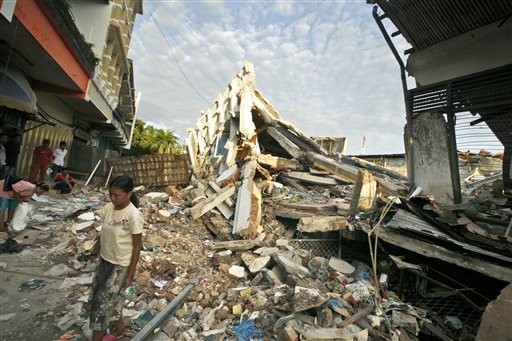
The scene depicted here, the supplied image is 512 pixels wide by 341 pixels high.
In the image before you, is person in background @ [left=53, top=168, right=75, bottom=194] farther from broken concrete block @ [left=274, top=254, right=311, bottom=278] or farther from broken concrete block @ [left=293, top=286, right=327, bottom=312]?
broken concrete block @ [left=293, top=286, right=327, bottom=312]

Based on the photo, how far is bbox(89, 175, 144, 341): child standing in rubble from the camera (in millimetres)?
2123

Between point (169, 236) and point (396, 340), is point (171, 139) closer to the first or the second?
point (169, 236)

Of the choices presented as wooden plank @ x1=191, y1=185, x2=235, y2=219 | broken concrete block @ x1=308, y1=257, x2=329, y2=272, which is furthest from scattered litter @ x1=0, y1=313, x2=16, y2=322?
broken concrete block @ x1=308, y1=257, x2=329, y2=272

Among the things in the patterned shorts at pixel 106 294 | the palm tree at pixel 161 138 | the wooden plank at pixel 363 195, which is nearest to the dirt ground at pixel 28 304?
the patterned shorts at pixel 106 294

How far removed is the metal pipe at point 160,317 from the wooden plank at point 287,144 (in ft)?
17.0

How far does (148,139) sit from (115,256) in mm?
26132

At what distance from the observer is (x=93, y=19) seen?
23.1ft

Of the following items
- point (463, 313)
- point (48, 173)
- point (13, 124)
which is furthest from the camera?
point (48, 173)

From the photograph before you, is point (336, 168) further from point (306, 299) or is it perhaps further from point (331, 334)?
point (331, 334)

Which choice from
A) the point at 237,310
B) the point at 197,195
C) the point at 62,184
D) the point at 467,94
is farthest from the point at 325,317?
the point at 62,184

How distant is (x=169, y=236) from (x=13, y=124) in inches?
189

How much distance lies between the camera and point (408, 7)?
4.49m

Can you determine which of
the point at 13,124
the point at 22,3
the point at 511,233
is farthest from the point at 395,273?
the point at 13,124

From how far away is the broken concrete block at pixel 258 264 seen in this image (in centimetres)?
Answer: 389
